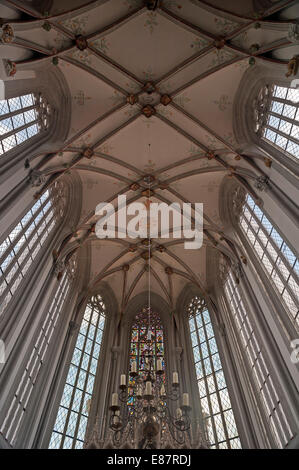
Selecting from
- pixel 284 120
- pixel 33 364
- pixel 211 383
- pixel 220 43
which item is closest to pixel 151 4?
pixel 220 43

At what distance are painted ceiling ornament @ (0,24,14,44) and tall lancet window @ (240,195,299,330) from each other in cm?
882

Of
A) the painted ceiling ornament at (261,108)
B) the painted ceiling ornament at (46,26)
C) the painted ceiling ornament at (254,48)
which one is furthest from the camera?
the painted ceiling ornament at (261,108)

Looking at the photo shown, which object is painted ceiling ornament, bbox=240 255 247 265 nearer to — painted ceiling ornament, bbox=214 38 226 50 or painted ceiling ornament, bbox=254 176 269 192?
painted ceiling ornament, bbox=254 176 269 192

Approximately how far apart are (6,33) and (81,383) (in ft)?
39.8

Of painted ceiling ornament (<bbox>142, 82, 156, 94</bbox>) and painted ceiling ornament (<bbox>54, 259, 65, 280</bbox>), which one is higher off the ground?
painted ceiling ornament (<bbox>142, 82, 156, 94</bbox>)

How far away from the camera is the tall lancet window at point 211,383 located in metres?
12.0

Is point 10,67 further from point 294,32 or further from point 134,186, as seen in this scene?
point 294,32

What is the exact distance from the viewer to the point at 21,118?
1087cm

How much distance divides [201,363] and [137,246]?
6.28m

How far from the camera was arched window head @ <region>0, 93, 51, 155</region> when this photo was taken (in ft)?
32.3

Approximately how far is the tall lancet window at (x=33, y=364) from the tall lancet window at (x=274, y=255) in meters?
7.83

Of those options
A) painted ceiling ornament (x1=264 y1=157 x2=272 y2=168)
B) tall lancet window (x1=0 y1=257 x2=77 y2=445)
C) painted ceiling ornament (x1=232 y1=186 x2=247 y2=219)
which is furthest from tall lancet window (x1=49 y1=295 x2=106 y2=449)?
painted ceiling ornament (x1=264 y1=157 x2=272 y2=168)

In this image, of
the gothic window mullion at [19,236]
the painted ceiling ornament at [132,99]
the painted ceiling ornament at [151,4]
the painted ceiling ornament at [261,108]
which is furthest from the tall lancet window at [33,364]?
the painted ceiling ornament at [151,4]

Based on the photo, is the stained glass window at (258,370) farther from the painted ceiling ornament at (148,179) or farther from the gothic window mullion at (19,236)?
the gothic window mullion at (19,236)
